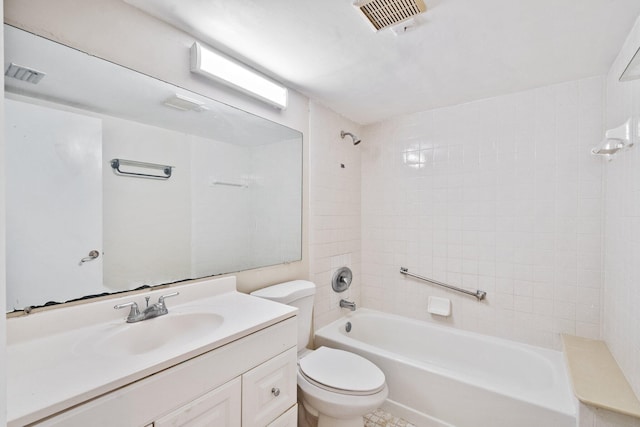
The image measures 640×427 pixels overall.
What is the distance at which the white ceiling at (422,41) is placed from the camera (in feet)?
4.16

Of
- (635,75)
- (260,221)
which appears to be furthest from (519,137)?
(260,221)

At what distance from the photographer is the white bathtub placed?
1.55 m

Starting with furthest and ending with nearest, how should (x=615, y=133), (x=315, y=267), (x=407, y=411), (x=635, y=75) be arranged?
(x=315, y=267) → (x=407, y=411) → (x=615, y=133) → (x=635, y=75)

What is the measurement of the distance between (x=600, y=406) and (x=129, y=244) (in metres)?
2.22

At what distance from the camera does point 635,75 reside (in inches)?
42.3

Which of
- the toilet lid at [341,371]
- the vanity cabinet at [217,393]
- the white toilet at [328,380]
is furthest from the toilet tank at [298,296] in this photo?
the vanity cabinet at [217,393]

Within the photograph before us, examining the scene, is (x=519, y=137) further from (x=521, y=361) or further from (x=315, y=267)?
(x=315, y=267)

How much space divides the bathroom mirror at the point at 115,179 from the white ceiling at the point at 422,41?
364 mm

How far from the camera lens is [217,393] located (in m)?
1.02

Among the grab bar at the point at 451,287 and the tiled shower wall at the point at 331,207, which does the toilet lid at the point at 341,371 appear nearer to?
the tiled shower wall at the point at 331,207

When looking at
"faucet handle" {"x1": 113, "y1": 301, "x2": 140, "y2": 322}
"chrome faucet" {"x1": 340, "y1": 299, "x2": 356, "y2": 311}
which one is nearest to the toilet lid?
"chrome faucet" {"x1": 340, "y1": 299, "x2": 356, "y2": 311}

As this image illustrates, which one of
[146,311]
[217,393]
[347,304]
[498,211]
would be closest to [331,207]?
[347,304]

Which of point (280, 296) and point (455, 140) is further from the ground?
point (455, 140)

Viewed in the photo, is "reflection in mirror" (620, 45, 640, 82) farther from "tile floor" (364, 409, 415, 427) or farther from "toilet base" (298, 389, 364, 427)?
"tile floor" (364, 409, 415, 427)
